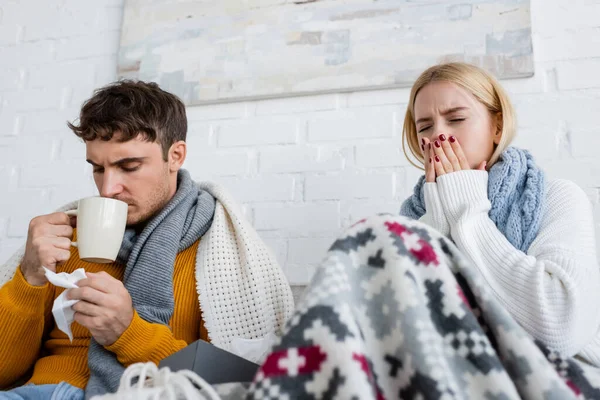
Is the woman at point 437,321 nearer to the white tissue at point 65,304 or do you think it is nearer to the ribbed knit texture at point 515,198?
the ribbed knit texture at point 515,198

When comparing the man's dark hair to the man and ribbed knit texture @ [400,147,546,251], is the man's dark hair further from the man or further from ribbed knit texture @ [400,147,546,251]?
ribbed knit texture @ [400,147,546,251]

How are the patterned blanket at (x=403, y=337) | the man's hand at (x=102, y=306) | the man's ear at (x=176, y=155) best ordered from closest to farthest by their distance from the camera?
the patterned blanket at (x=403, y=337)
the man's hand at (x=102, y=306)
the man's ear at (x=176, y=155)

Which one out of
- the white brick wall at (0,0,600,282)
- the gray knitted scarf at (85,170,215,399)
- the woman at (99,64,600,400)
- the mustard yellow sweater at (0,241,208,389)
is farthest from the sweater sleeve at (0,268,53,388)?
the woman at (99,64,600,400)

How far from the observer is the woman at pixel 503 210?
0.84 meters

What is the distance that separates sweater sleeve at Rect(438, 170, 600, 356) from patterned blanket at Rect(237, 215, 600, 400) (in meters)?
0.17

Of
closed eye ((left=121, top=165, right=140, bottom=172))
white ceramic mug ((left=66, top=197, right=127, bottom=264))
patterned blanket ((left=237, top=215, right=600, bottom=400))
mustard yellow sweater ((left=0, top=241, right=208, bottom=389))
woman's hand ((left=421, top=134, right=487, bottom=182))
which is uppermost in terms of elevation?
woman's hand ((left=421, top=134, right=487, bottom=182))

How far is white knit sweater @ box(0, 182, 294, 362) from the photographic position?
112cm

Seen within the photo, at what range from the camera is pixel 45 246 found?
3.43 feet

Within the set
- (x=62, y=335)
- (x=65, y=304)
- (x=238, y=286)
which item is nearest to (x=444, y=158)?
(x=238, y=286)

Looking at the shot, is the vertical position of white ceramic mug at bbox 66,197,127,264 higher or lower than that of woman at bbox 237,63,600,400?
higher

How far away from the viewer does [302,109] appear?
156 cm

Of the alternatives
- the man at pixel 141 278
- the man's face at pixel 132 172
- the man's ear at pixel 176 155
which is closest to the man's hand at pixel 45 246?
the man at pixel 141 278

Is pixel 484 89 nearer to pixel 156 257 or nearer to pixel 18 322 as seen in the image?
pixel 156 257

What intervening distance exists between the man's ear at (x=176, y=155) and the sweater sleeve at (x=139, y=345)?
0.41m
